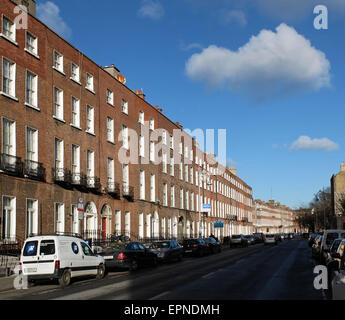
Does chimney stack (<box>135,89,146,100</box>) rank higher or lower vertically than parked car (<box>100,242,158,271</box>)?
higher

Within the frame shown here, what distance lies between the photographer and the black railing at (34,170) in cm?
2703

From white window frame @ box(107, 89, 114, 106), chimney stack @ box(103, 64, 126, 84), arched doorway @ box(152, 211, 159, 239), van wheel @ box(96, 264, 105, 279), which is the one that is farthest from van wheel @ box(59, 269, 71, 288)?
arched doorway @ box(152, 211, 159, 239)

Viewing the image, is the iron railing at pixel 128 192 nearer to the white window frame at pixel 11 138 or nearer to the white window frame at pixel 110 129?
the white window frame at pixel 110 129

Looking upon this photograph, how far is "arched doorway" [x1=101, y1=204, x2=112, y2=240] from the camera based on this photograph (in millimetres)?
36606

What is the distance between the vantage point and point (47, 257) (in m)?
17.5

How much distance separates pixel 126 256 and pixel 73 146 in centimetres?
1187

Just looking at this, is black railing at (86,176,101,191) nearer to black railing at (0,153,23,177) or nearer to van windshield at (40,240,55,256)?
black railing at (0,153,23,177)

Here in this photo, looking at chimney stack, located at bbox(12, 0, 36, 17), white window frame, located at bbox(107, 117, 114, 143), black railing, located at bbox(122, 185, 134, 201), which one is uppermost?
chimney stack, located at bbox(12, 0, 36, 17)

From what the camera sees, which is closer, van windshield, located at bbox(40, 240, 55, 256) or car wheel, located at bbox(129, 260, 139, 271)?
van windshield, located at bbox(40, 240, 55, 256)

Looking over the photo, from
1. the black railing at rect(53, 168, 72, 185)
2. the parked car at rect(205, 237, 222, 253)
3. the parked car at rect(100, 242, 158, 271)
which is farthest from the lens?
the parked car at rect(205, 237, 222, 253)

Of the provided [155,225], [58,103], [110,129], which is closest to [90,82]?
[110,129]

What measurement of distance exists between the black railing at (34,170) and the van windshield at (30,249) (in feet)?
31.4

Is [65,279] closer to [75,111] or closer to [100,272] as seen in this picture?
[100,272]
